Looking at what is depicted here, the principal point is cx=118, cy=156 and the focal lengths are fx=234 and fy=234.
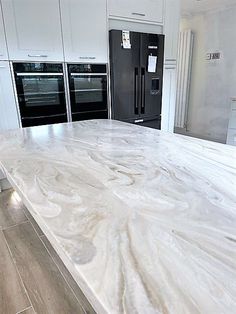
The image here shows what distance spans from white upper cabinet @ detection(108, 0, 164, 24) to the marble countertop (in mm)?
2568

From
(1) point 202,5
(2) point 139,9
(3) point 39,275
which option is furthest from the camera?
(1) point 202,5

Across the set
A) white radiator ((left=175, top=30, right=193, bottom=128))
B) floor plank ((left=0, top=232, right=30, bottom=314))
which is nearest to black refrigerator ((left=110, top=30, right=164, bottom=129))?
white radiator ((left=175, top=30, right=193, bottom=128))

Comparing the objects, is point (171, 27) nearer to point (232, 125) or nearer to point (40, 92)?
point (232, 125)

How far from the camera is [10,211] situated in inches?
91.7

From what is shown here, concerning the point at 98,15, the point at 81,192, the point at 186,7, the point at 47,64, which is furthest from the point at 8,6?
the point at 186,7

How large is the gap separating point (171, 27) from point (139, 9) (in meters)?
0.61

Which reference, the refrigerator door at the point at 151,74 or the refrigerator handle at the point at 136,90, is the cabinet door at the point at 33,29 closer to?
the refrigerator handle at the point at 136,90

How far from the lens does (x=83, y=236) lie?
1.74 feet

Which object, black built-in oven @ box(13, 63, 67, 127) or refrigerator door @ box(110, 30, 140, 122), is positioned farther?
refrigerator door @ box(110, 30, 140, 122)

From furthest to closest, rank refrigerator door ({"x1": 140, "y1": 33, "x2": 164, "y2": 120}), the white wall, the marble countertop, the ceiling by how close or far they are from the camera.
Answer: the white wall
the ceiling
refrigerator door ({"x1": 140, "y1": 33, "x2": 164, "y2": 120})
the marble countertop

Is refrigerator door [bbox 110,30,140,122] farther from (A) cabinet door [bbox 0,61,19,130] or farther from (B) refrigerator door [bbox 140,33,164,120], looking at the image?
(A) cabinet door [bbox 0,61,19,130]

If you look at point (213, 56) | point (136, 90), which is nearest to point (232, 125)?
point (213, 56)

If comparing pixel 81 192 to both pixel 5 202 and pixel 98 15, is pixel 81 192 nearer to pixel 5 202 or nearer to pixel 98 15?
pixel 5 202

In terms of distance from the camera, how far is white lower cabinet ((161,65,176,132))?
372 cm
